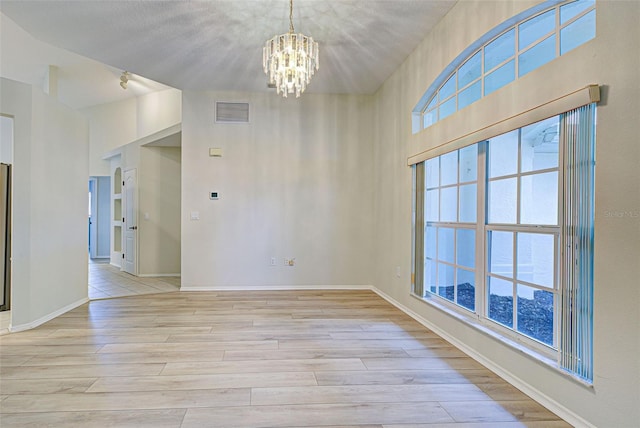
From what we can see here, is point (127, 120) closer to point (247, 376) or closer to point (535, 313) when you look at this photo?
point (247, 376)

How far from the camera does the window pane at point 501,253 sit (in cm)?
260

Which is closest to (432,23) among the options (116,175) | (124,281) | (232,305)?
(232,305)

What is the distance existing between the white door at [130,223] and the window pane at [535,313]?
6.55 metres

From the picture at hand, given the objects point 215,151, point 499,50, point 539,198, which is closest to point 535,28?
point 499,50

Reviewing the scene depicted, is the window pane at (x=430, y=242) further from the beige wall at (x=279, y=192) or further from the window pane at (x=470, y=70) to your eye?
the beige wall at (x=279, y=192)

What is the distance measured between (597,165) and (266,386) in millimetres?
2270

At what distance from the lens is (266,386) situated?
240 centimetres

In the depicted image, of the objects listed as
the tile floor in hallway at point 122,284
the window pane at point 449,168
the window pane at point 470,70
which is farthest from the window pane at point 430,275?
the tile floor in hallway at point 122,284

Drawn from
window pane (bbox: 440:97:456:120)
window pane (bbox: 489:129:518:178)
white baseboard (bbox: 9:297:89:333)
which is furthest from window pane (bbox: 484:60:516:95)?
white baseboard (bbox: 9:297:89:333)

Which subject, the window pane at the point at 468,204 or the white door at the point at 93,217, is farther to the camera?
the white door at the point at 93,217

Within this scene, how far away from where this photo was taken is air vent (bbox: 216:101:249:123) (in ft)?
18.4

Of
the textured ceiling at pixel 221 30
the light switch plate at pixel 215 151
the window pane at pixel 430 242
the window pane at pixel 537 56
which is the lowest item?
the window pane at pixel 430 242

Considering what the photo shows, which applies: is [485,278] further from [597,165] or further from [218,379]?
[218,379]

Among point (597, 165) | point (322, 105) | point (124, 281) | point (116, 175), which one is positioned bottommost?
point (124, 281)
